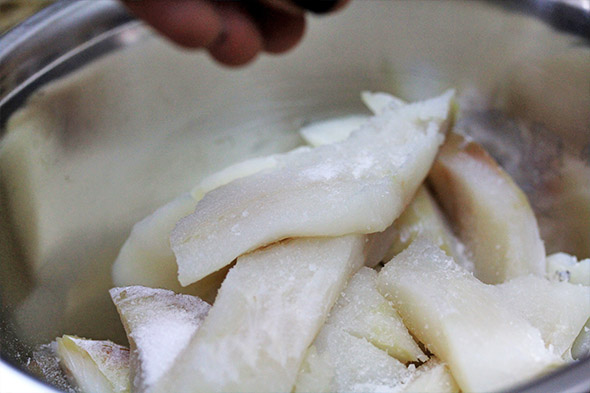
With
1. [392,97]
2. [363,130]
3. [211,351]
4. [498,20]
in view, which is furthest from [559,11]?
[211,351]

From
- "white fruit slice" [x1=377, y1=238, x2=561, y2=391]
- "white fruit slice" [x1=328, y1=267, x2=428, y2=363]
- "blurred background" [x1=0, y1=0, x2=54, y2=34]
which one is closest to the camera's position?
"white fruit slice" [x1=377, y1=238, x2=561, y2=391]

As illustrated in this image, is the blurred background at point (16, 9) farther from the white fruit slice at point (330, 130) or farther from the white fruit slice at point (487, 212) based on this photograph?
the white fruit slice at point (487, 212)

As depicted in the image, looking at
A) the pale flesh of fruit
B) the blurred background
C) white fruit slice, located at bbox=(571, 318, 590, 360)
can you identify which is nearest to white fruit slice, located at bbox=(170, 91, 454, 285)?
the pale flesh of fruit

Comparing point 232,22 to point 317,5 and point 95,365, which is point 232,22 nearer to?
point 317,5

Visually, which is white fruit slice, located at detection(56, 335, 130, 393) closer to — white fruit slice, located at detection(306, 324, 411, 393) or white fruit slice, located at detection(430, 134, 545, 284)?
white fruit slice, located at detection(306, 324, 411, 393)

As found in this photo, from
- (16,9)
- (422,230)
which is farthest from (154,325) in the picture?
(16,9)

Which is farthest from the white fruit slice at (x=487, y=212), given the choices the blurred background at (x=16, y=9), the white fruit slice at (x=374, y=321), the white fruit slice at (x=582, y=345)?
the blurred background at (x=16, y=9)

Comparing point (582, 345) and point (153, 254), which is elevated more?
point (153, 254)
